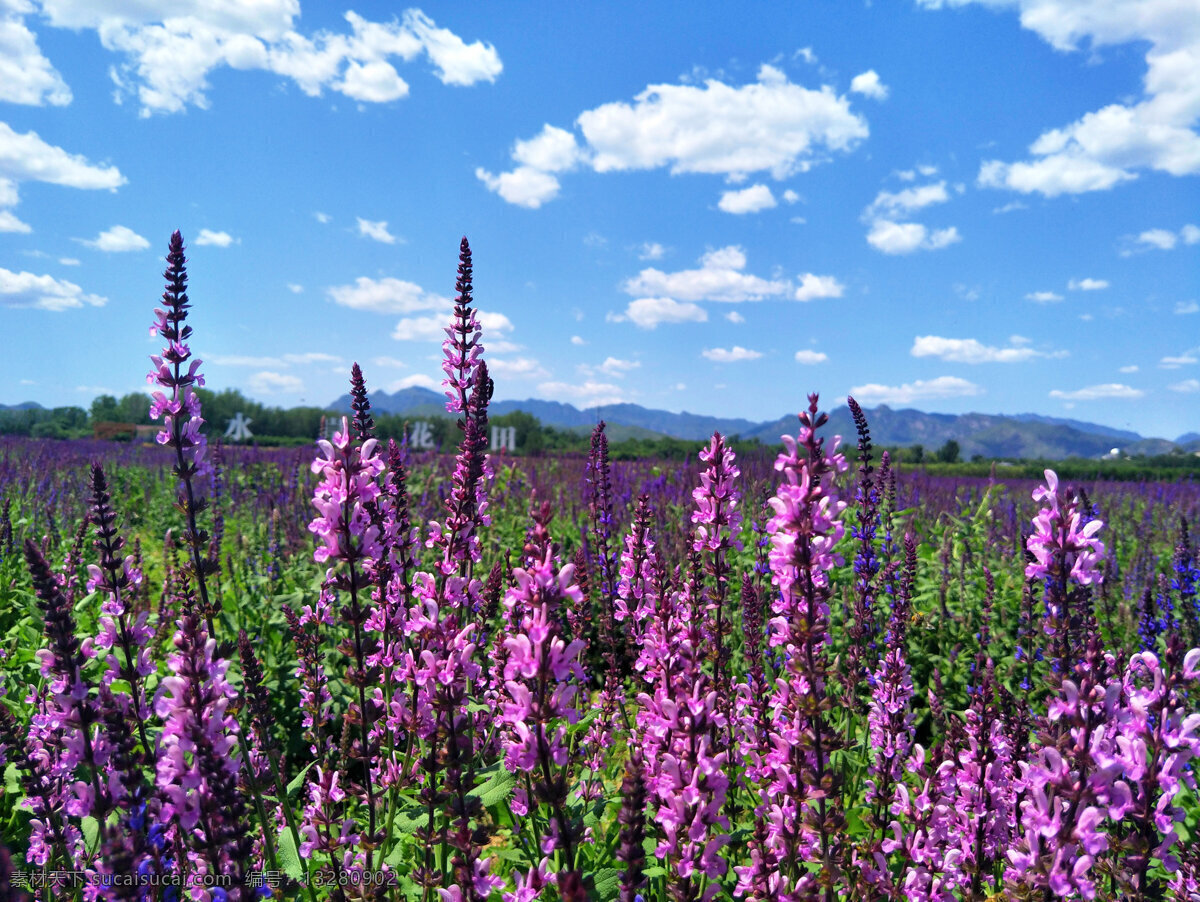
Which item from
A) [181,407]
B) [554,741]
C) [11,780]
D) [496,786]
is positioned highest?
[181,407]

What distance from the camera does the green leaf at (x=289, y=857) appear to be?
2975 millimetres

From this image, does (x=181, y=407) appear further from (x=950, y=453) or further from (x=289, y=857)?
(x=950, y=453)

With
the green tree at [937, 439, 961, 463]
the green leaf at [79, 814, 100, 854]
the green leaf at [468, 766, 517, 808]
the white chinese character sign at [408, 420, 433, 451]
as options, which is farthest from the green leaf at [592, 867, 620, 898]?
the green tree at [937, 439, 961, 463]

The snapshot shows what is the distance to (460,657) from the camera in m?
2.46

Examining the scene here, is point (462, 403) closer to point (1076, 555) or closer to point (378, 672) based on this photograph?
point (378, 672)

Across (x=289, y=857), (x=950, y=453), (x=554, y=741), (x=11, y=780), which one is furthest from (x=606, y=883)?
(x=950, y=453)

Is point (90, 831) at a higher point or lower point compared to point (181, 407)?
lower

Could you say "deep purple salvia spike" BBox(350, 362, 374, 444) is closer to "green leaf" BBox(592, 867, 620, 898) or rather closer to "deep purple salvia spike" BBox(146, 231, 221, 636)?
"deep purple salvia spike" BBox(146, 231, 221, 636)

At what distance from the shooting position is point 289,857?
305 cm

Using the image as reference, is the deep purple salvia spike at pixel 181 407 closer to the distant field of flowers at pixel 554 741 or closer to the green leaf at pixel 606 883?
the distant field of flowers at pixel 554 741

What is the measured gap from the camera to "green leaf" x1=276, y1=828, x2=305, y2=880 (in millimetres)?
2975

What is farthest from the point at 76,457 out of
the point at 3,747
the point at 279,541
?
the point at 3,747

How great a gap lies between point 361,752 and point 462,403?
1692 millimetres

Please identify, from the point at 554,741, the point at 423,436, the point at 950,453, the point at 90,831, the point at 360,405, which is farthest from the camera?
the point at 950,453
